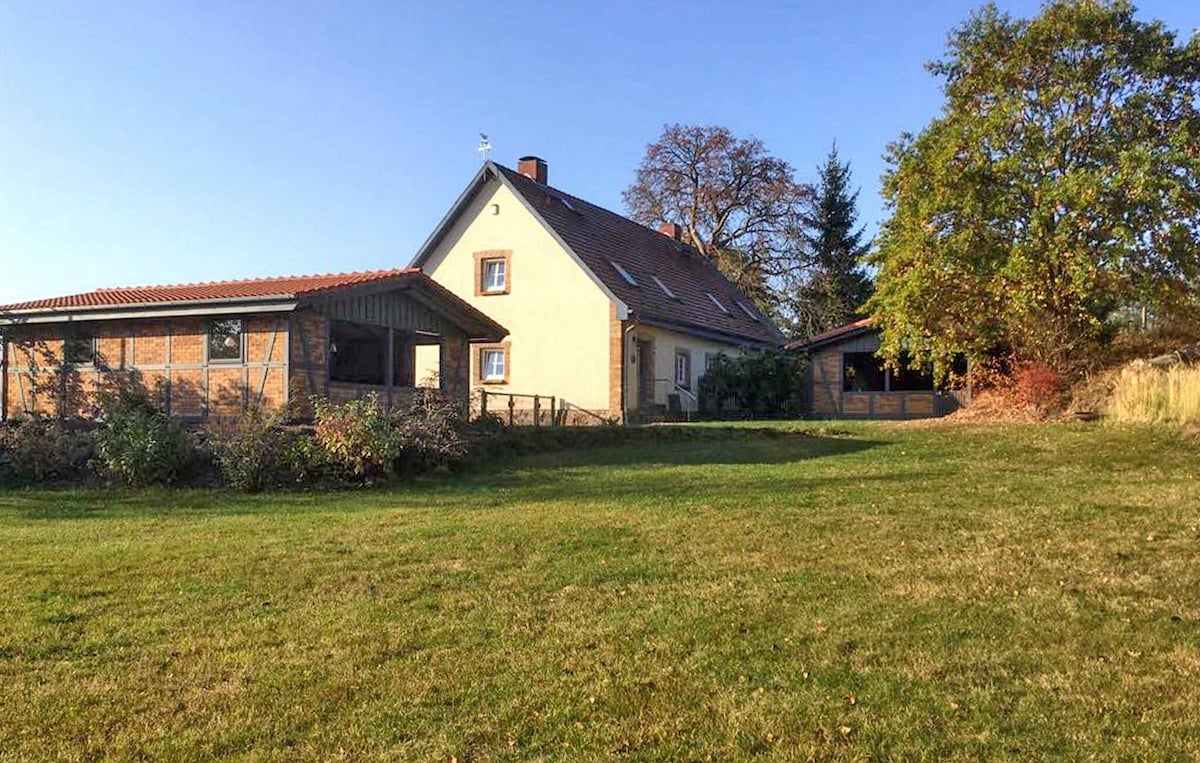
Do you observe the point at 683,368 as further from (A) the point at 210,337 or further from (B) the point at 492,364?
(A) the point at 210,337

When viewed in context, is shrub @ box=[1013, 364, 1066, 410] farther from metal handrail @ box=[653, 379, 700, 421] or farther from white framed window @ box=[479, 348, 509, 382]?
white framed window @ box=[479, 348, 509, 382]

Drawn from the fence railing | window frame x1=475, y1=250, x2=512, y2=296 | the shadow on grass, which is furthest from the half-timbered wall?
window frame x1=475, y1=250, x2=512, y2=296

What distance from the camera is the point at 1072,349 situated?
17562 mm

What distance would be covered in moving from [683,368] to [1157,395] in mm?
12401

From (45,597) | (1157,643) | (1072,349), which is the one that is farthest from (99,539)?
(1072,349)

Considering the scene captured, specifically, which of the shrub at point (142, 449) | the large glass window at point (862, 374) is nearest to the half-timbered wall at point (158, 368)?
the shrub at point (142, 449)

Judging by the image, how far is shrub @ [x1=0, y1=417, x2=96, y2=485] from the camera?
13195mm

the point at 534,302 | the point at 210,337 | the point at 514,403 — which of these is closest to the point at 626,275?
the point at 534,302

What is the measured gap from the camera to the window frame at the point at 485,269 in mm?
24266

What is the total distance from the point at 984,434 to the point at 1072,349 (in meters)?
3.80

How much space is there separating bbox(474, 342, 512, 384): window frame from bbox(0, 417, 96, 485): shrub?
11707 millimetres

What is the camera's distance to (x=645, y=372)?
945 inches

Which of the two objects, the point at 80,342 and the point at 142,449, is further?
the point at 80,342

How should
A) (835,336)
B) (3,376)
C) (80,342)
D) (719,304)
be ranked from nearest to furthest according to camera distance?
(80,342) < (3,376) < (835,336) < (719,304)
